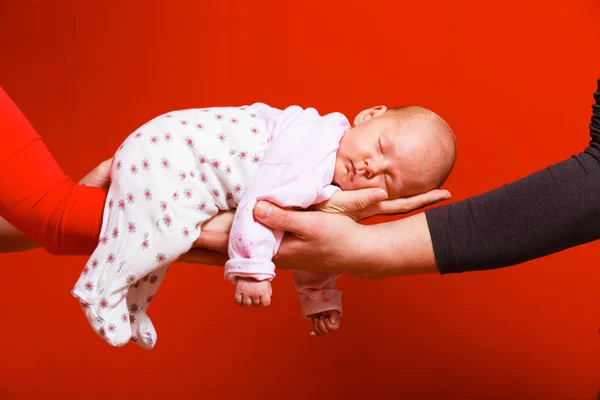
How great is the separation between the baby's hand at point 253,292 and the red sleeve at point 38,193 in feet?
1.06

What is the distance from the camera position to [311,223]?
134 cm

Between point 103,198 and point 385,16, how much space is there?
4.55ft

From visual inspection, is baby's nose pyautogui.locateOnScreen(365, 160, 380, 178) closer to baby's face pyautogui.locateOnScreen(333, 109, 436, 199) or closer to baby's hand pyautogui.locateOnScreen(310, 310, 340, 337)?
baby's face pyautogui.locateOnScreen(333, 109, 436, 199)

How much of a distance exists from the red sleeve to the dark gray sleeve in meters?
0.70

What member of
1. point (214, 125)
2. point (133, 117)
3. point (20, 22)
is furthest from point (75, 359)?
point (214, 125)

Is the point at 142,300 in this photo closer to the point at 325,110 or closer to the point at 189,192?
the point at 189,192

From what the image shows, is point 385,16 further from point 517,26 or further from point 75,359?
point 75,359

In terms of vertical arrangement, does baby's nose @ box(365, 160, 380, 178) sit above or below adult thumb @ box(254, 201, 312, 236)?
above

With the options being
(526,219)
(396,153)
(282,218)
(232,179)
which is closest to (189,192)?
(232,179)

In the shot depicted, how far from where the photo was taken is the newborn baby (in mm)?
1291

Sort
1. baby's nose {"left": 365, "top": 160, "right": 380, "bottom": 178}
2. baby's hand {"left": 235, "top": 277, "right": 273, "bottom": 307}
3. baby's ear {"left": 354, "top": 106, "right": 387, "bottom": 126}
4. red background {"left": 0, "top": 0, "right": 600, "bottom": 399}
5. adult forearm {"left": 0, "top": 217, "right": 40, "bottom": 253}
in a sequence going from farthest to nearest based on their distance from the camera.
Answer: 1. red background {"left": 0, "top": 0, "right": 600, "bottom": 399}
2. adult forearm {"left": 0, "top": 217, "right": 40, "bottom": 253}
3. baby's ear {"left": 354, "top": 106, "right": 387, "bottom": 126}
4. baby's nose {"left": 365, "top": 160, "right": 380, "bottom": 178}
5. baby's hand {"left": 235, "top": 277, "right": 273, "bottom": 307}

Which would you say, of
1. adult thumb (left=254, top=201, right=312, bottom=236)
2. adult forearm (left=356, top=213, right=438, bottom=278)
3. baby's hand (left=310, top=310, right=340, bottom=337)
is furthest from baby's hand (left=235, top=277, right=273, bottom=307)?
baby's hand (left=310, top=310, right=340, bottom=337)

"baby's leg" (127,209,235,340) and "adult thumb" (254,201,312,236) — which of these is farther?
"baby's leg" (127,209,235,340)

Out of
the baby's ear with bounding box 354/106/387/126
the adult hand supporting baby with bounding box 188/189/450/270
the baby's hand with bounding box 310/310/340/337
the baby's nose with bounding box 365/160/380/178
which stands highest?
the baby's ear with bounding box 354/106/387/126
